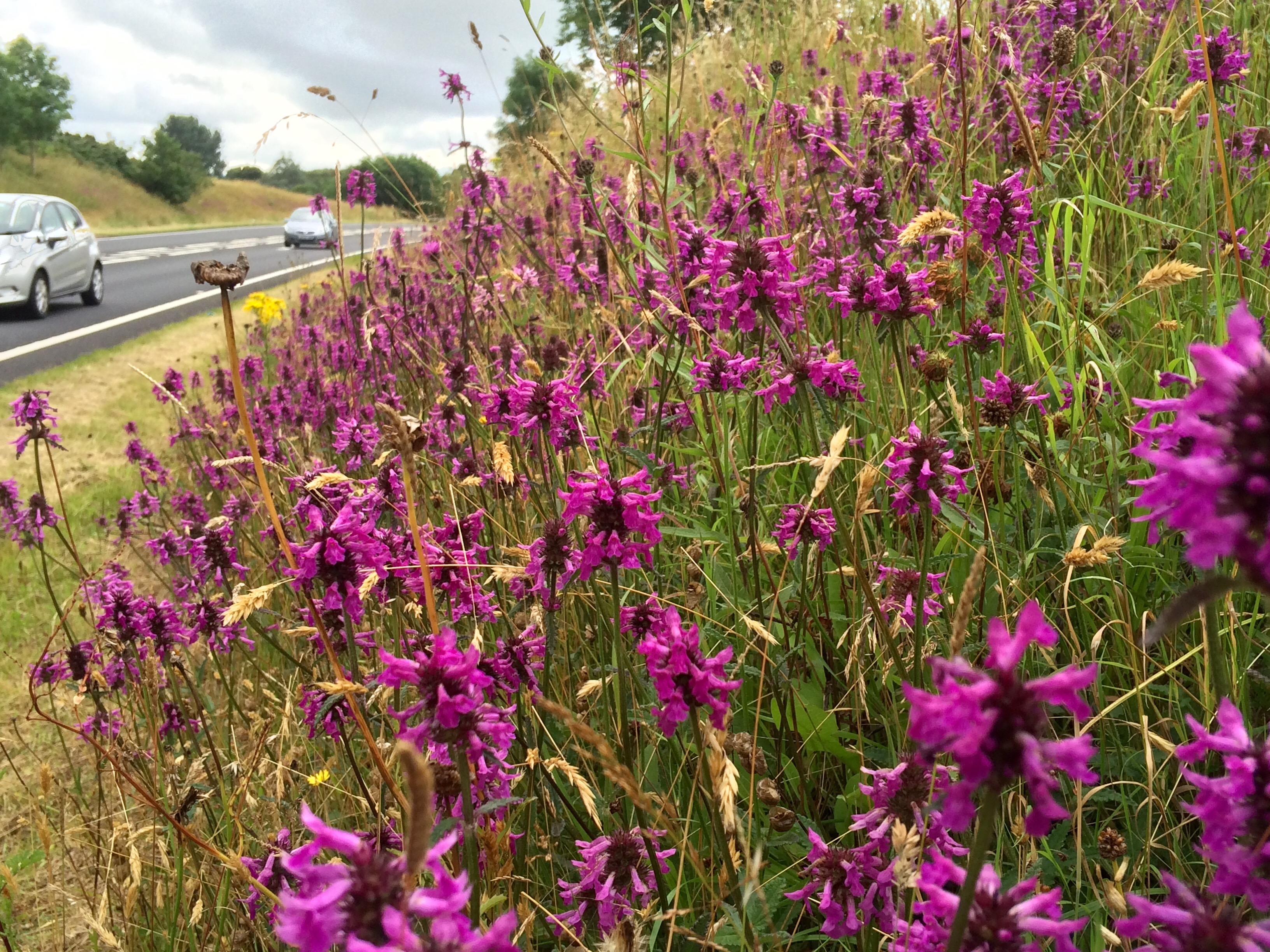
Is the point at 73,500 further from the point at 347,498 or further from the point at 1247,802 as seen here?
the point at 1247,802

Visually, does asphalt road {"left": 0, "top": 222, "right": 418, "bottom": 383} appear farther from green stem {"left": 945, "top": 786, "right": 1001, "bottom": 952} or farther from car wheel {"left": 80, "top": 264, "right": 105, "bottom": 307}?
green stem {"left": 945, "top": 786, "right": 1001, "bottom": 952}

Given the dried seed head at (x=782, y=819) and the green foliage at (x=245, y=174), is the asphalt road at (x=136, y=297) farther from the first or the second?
the green foliage at (x=245, y=174)

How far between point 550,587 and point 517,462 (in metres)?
1.06

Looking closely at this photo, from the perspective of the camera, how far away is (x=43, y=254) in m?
14.0

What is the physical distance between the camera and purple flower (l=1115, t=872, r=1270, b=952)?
66 centimetres

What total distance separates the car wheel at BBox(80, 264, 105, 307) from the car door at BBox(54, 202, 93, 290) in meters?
0.12

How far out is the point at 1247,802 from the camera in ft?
2.61

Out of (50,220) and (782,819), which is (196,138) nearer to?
(50,220)

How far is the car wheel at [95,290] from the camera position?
51.7 ft

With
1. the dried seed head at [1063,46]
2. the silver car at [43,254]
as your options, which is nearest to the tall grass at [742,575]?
the dried seed head at [1063,46]

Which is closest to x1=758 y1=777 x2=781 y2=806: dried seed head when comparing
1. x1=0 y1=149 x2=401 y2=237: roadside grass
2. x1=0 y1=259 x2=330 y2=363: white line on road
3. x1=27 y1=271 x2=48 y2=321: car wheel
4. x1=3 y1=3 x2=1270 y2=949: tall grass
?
x1=3 y1=3 x2=1270 y2=949: tall grass

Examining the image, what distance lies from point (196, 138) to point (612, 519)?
100 m

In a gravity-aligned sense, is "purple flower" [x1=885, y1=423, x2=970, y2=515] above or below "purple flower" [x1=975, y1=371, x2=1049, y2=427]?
below

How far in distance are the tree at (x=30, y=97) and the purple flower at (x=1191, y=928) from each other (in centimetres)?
5395
